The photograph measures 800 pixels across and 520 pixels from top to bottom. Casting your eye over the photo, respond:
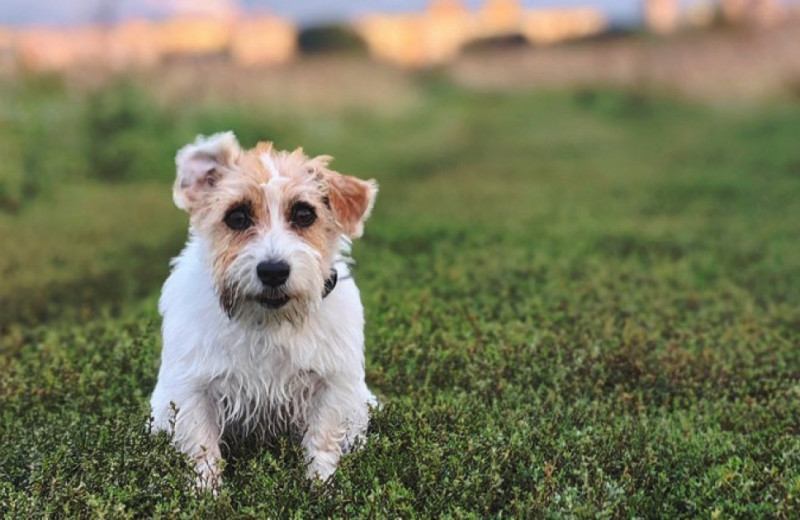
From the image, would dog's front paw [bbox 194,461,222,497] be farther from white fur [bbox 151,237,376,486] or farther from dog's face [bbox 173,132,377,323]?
dog's face [bbox 173,132,377,323]

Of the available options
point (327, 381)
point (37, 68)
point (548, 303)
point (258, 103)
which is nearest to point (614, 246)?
point (548, 303)

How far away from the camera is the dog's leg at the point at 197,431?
461 cm

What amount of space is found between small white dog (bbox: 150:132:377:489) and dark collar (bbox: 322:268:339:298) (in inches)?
Result: 0.4

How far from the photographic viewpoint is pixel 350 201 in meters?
4.98

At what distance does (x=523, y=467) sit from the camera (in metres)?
4.82

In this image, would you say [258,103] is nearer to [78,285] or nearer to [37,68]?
[37,68]

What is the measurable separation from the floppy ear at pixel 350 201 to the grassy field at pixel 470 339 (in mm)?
1125

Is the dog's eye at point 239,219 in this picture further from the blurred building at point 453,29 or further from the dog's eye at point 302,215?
the blurred building at point 453,29

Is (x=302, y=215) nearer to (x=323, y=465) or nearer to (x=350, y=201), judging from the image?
(x=350, y=201)

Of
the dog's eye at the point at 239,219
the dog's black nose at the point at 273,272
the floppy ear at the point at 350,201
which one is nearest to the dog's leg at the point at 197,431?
the dog's black nose at the point at 273,272

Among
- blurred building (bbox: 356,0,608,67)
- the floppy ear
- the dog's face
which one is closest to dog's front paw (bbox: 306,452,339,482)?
the dog's face

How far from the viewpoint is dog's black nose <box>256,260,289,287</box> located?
14.3 ft

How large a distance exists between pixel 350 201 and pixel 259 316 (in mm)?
815

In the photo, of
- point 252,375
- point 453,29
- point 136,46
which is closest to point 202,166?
point 252,375
